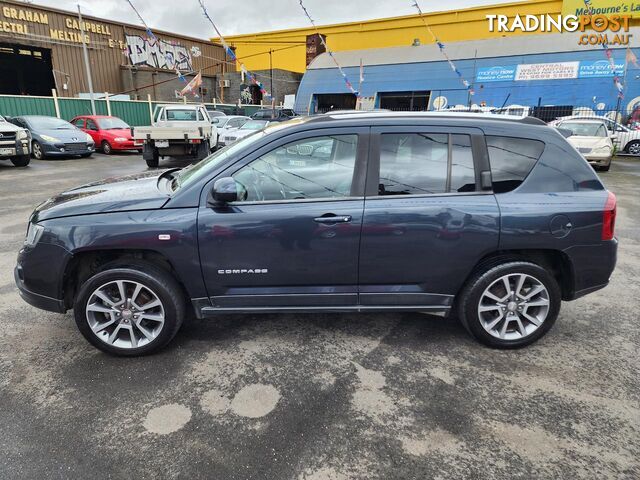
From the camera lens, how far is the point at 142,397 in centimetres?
275

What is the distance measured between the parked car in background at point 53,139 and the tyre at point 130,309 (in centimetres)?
1464

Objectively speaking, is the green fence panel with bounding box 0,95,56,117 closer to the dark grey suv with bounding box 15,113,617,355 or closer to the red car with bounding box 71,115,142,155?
the red car with bounding box 71,115,142,155

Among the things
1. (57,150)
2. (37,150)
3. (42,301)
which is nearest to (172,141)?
(57,150)

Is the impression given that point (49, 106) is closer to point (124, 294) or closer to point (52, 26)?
point (52, 26)

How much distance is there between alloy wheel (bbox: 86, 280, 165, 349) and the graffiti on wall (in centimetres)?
3425

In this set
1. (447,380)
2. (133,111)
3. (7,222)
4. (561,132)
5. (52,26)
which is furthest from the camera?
(52,26)

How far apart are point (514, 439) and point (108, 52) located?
35.5 meters

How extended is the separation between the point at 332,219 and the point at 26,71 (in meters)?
36.8

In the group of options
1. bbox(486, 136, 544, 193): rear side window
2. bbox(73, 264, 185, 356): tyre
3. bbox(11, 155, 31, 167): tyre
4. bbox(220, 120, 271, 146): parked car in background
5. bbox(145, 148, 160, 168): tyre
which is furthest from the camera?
bbox(220, 120, 271, 146): parked car in background

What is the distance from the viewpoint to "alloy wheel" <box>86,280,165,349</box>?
3.08 m

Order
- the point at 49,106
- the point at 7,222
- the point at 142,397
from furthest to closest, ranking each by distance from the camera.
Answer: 1. the point at 49,106
2. the point at 7,222
3. the point at 142,397

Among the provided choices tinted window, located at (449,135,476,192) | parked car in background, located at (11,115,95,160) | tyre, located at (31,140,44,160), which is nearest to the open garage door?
parked car in background, located at (11,115,95,160)

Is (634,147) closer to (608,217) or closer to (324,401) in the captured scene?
(608,217)

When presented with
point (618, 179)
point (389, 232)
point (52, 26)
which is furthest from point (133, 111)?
point (389, 232)
